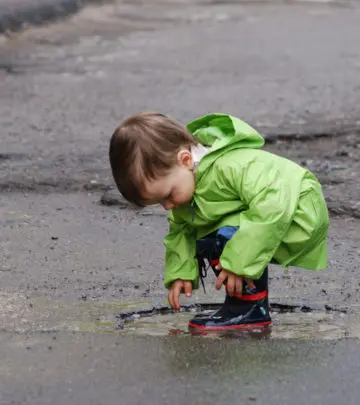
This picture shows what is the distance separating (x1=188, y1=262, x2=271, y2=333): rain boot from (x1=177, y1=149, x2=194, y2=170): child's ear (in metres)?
0.45

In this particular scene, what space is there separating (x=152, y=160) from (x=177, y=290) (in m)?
0.52

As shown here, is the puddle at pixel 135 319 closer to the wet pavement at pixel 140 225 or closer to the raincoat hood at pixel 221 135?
the wet pavement at pixel 140 225

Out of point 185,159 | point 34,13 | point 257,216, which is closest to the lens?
point 257,216

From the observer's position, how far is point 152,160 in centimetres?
409

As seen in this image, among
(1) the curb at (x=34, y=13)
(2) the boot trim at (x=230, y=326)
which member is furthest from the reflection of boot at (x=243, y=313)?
(1) the curb at (x=34, y=13)

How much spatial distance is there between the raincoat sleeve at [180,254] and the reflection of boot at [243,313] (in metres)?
0.16

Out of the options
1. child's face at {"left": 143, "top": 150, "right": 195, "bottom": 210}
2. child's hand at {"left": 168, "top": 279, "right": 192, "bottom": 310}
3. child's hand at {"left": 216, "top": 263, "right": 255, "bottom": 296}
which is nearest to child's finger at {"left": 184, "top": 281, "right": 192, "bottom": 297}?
child's hand at {"left": 168, "top": 279, "right": 192, "bottom": 310}

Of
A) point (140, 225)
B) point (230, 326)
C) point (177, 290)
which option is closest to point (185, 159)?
point (177, 290)

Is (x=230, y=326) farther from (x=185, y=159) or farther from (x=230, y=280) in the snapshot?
(x=185, y=159)

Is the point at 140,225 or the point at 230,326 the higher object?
the point at 230,326

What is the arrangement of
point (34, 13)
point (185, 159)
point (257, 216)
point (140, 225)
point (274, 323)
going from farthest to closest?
1. point (34, 13)
2. point (140, 225)
3. point (274, 323)
4. point (185, 159)
5. point (257, 216)

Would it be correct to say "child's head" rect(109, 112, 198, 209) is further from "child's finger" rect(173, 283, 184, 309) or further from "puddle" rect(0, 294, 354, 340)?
"puddle" rect(0, 294, 354, 340)

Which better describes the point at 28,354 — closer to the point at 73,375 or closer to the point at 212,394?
the point at 73,375

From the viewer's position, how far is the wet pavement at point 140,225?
142 inches
